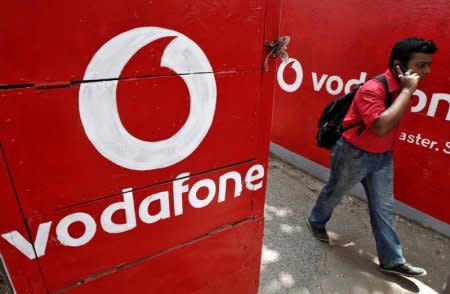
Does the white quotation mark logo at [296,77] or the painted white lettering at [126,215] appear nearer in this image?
the painted white lettering at [126,215]

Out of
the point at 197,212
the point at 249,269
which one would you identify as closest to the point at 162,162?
the point at 197,212

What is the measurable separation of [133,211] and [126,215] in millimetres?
31

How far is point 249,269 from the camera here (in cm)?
193

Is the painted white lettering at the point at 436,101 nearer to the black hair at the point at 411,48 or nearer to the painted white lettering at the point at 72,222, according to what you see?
the black hair at the point at 411,48

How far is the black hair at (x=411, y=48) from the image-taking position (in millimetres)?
2113

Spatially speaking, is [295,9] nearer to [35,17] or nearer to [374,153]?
[374,153]

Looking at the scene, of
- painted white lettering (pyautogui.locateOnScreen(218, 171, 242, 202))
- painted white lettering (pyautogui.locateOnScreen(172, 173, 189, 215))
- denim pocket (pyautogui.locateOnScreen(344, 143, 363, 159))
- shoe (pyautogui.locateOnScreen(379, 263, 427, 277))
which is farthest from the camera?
shoe (pyautogui.locateOnScreen(379, 263, 427, 277))

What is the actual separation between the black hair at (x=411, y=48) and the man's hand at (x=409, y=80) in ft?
0.33

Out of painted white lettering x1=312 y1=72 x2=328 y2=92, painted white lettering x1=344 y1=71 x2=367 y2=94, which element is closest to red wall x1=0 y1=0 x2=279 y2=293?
painted white lettering x1=344 y1=71 x2=367 y2=94

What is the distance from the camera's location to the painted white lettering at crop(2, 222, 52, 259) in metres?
1.12

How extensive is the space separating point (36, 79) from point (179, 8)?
1.77ft

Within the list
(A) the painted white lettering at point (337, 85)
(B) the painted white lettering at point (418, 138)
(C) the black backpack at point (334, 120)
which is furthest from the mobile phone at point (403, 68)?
(A) the painted white lettering at point (337, 85)

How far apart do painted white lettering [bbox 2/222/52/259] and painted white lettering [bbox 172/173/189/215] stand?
1.61 ft

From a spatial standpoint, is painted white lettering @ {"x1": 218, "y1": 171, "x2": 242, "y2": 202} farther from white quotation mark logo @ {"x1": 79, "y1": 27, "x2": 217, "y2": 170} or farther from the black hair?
the black hair
